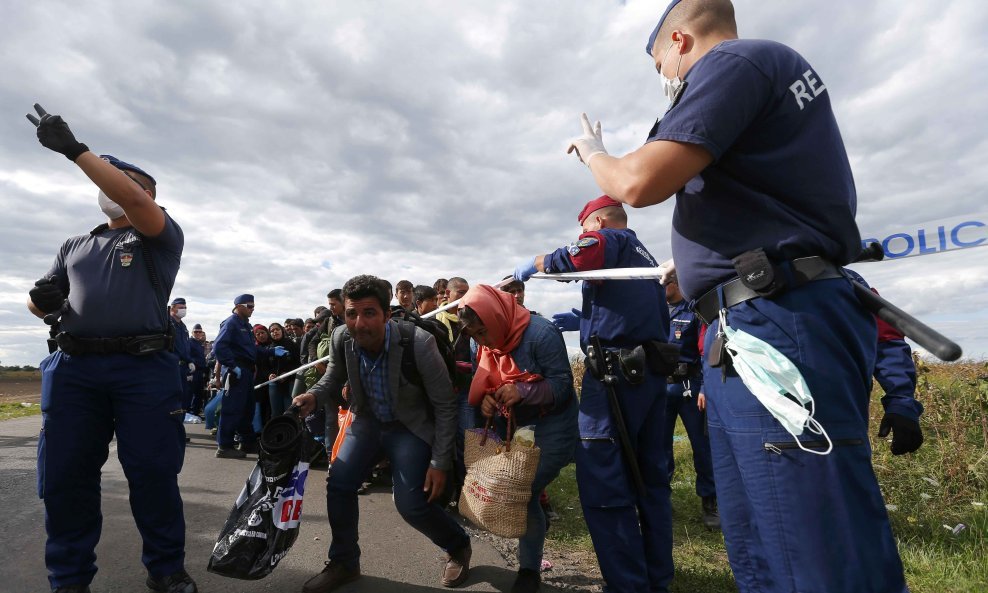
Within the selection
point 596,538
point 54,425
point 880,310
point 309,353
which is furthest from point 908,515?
point 309,353

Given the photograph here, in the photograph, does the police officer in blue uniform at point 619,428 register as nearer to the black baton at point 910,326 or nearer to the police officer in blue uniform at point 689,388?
the black baton at point 910,326

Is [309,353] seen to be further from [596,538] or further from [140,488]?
[596,538]

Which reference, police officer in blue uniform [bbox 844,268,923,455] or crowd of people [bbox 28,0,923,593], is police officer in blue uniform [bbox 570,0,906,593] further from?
police officer in blue uniform [bbox 844,268,923,455]

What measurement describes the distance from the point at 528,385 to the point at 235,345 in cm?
637

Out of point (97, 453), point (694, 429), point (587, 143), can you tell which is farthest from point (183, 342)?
point (587, 143)

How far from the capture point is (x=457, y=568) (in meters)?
3.22

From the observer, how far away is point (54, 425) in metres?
2.79

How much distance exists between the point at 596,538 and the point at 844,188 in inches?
82.3

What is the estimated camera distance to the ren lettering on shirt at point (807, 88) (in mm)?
1480

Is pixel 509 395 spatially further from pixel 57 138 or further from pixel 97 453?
pixel 57 138

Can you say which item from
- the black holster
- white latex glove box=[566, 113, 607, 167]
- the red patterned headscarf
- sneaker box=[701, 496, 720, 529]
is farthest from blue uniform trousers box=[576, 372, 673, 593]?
the black holster

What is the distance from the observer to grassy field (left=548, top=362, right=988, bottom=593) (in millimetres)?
3127

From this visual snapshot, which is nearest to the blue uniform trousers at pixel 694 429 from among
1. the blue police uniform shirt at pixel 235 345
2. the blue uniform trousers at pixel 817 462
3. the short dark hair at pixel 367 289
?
the short dark hair at pixel 367 289

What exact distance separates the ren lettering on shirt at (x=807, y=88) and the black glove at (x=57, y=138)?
10.0ft
